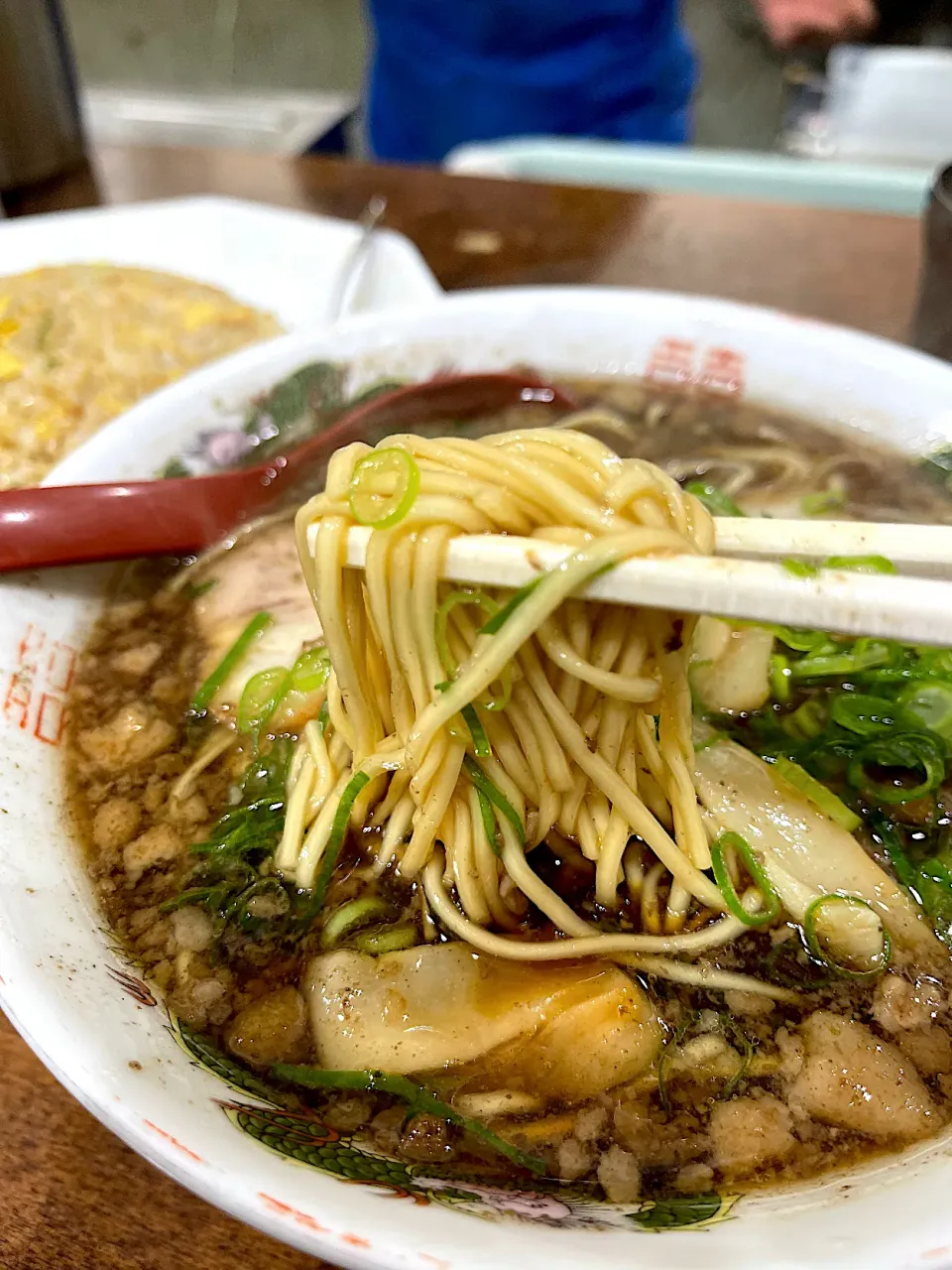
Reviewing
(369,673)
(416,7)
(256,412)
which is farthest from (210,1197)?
(416,7)

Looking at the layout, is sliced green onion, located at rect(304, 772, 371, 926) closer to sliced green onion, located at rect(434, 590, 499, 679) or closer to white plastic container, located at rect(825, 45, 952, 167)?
sliced green onion, located at rect(434, 590, 499, 679)

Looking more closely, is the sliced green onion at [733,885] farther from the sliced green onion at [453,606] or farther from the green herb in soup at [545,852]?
the sliced green onion at [453,606]

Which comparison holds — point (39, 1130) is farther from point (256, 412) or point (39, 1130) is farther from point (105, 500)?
point (256, 412)

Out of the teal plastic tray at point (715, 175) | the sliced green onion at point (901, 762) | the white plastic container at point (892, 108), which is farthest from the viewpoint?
the white plastic container at point (892, 108)

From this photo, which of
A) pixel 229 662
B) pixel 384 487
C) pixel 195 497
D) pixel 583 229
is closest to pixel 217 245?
pixel 583 229

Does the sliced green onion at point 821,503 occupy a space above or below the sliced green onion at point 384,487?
below

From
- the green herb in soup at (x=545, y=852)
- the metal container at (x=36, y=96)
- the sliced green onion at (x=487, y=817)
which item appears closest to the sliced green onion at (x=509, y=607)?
the green herb in soup at (x=545, y=852)

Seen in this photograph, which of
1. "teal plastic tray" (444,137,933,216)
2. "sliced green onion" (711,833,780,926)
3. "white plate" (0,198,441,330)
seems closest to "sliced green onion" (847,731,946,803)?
"sliced green onion" (711,833,780,926)
